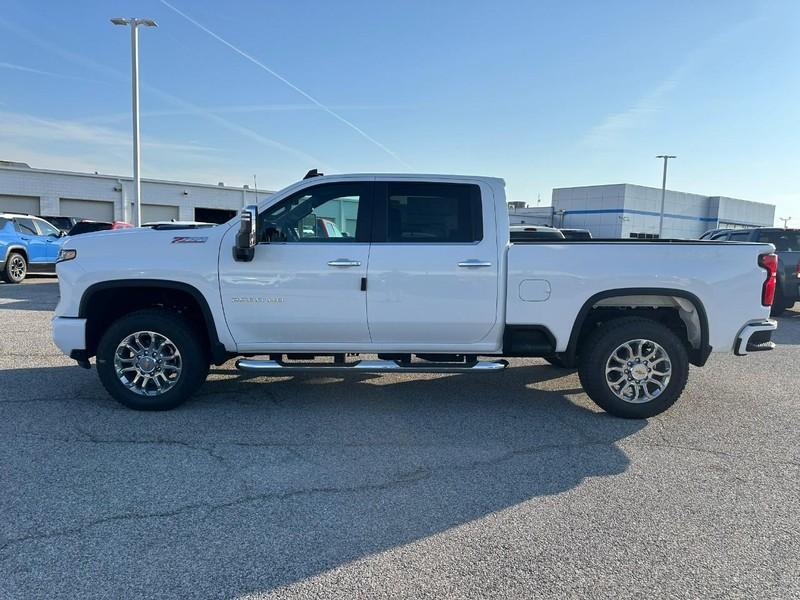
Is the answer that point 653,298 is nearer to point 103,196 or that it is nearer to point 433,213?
point 433,213

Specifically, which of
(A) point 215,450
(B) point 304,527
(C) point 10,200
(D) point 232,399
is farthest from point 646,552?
(C) point 10,200

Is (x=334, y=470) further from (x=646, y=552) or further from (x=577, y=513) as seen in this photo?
(x=646, y=552)

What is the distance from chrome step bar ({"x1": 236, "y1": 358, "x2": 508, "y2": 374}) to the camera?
16.6ft

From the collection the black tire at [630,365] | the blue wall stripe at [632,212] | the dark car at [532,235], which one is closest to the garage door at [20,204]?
the dark car at [532,235]

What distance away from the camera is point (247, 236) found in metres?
4.80

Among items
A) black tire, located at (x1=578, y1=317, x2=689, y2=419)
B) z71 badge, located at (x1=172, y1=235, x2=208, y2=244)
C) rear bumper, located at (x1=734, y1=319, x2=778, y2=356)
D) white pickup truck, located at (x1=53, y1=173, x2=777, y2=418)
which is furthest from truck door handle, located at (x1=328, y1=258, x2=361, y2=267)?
rear bumper, located at (x1=734, y1=319, x2=778, y2=356)

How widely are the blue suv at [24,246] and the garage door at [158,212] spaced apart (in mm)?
22437

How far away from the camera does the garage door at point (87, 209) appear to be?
119 feet

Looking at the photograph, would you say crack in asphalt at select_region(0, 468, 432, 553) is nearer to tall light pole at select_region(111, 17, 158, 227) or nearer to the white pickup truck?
the white pickup truck

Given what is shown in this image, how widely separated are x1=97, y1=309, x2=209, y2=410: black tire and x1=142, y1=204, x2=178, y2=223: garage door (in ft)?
119

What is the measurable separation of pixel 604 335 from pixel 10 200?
39.1 m

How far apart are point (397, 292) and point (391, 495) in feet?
6.23

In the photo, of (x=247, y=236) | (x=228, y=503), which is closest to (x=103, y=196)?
(x=247, y=236)

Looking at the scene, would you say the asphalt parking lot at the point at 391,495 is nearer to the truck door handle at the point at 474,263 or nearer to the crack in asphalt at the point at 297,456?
the crack in asphalt at the point at 297,456
